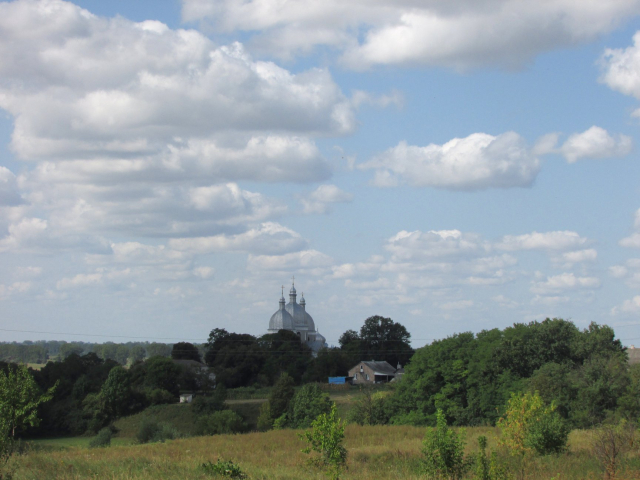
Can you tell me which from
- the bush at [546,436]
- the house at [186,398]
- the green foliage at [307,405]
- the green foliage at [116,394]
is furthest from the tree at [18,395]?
the house at [186,398]

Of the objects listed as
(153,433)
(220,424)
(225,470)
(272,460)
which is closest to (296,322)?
(220,424)

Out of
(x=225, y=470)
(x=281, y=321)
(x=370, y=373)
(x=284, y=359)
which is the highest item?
(x=281, y=321)

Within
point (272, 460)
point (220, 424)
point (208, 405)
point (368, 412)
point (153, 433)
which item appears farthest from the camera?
point (208, 405)

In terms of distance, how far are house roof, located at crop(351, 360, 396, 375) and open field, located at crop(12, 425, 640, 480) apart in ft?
218

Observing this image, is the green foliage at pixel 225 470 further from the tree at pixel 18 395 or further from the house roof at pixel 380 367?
the house roof at pixel 380 367

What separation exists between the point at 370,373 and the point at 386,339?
15.0 metres

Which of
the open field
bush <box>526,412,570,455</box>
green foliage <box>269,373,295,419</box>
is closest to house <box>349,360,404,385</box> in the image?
green foliage <box>269,373,295,419</box>

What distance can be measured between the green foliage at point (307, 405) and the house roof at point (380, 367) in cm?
5029

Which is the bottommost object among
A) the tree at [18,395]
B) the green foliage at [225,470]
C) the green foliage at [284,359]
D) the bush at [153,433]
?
the bush at [153,433]

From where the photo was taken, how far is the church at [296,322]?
14425cm

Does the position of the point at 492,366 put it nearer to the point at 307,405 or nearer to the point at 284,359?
the point at 307,405

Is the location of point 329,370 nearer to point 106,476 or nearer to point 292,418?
point 292,418

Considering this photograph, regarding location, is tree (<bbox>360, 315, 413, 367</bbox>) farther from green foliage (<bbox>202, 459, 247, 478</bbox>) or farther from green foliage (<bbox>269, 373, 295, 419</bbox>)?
green foliage (<bbox>202, 459, 247, 478</bbox>)

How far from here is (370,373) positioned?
334 feet
